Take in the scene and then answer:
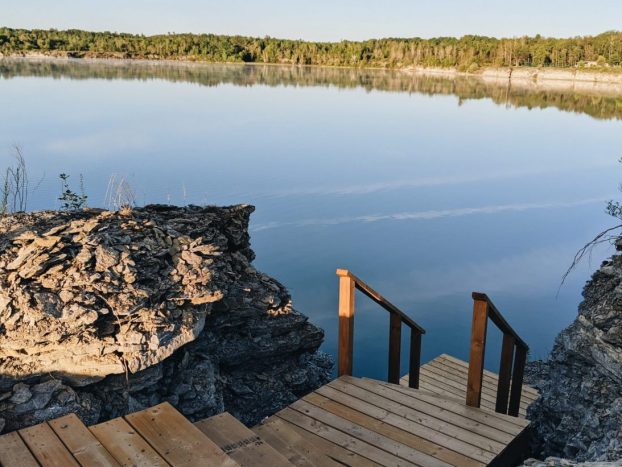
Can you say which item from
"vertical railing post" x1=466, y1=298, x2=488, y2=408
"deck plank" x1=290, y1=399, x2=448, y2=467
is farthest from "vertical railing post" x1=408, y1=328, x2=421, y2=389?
"deck plank" x1=290, y1=399, x2=448, y2=467

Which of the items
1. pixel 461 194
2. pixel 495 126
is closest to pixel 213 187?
pixel 461 194

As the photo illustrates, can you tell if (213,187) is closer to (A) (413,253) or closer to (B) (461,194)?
(A) (413,253)

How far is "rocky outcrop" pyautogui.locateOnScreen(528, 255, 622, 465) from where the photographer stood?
164 inches

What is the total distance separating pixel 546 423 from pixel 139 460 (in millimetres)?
3658

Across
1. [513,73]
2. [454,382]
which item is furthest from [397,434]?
[513,73]

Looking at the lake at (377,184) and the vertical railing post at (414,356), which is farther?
the lake at (377,184)

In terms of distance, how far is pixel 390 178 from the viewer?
19469 millimetres

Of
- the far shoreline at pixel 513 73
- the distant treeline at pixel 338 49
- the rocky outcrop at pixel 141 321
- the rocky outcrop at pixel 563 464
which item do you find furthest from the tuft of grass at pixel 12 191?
the distant treeline at pixel 338 49

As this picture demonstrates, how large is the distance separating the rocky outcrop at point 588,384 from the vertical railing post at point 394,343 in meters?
1.32

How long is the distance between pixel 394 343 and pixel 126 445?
9.38 ft

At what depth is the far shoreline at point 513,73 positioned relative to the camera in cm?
6088

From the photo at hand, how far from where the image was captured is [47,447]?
108 inches

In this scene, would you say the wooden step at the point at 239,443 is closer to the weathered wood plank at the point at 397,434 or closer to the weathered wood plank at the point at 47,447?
the weathered wood plank at the point at 47,447

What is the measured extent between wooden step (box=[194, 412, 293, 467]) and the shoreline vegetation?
250 ft
